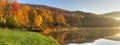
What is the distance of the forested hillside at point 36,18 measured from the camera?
58.4m

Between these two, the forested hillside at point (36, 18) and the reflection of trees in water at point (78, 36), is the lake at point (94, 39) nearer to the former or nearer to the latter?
the reflection of trees in water at point (78, 36)

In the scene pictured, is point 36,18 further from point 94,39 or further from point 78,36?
point 94,39

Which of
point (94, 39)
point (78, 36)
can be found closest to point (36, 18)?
point (78, 36)

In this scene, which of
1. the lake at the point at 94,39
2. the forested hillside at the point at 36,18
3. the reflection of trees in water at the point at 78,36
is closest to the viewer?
the lake at the point at 94,39

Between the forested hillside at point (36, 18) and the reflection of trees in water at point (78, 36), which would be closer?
the reflection of trees in water at point (78, 36)

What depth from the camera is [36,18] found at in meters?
98.1

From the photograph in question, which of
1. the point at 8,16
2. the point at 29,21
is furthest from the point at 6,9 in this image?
the point at 29,21

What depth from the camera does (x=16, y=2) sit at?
67562mm

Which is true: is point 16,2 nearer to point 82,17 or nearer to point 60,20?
point 60,20

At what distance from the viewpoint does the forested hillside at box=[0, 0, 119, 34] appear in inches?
2298

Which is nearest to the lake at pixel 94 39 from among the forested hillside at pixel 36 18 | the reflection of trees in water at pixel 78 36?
the reflection of trees in water at pixel 78 36

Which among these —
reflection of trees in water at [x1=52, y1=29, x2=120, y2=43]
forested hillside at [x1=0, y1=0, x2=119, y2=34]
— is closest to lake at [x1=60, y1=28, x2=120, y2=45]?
reflection of trees in water at [x1=52, y1=29, x2=120, y2=43]

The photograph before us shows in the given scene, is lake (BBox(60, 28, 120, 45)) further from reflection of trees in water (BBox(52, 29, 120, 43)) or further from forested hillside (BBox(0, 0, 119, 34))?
forested hillside (BBox(0, 0, 119, 34))

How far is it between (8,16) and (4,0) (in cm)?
329
